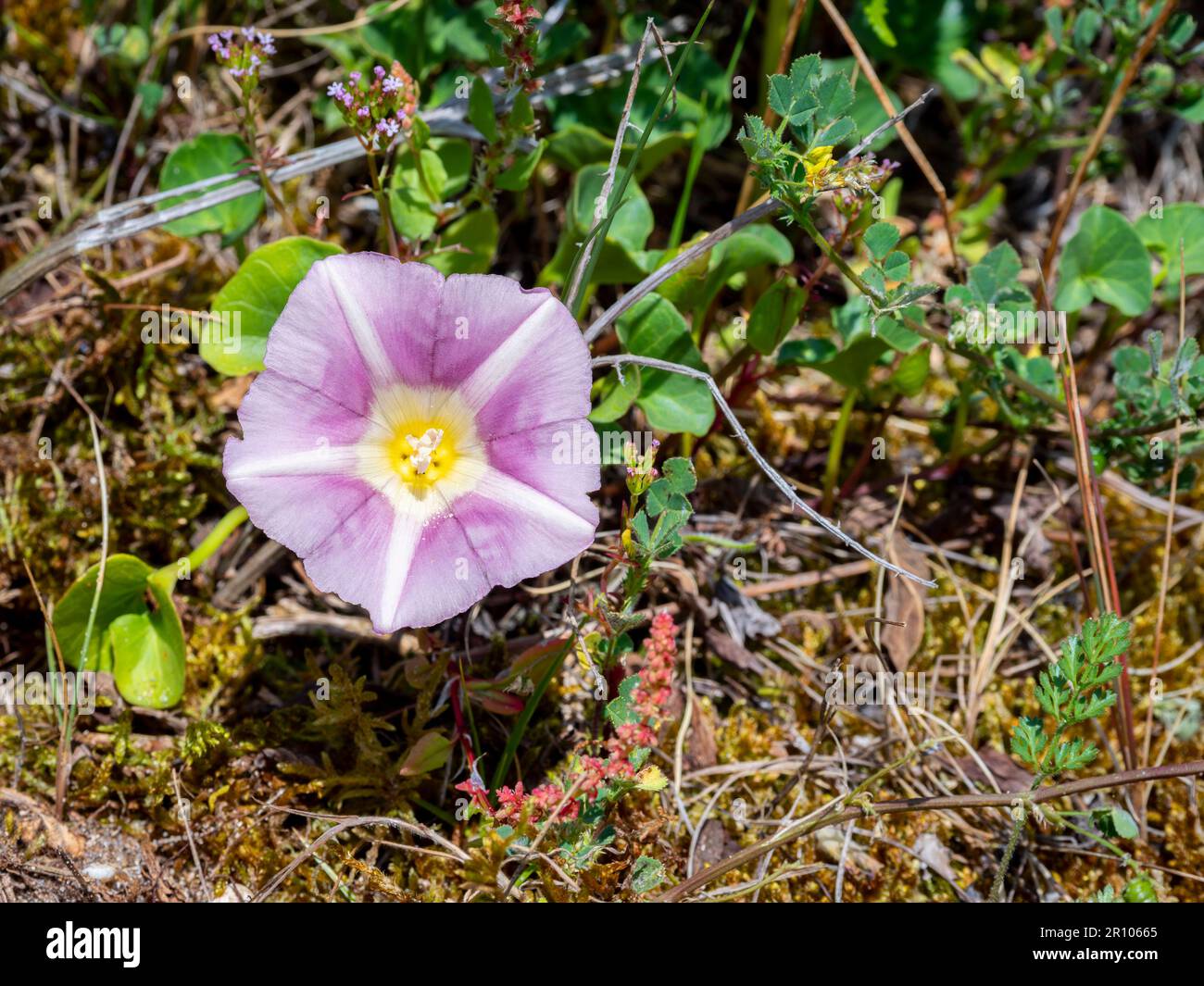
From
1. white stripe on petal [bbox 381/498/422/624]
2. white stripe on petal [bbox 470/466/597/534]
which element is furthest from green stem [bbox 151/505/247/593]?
white stripe on petal [bbox 470/466/597/534]

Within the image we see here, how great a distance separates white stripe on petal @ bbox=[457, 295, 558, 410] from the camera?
2.46m

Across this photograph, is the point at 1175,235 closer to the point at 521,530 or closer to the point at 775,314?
the point at 775,314

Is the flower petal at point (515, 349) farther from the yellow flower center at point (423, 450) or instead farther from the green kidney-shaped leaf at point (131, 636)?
the green kidney-shaped leaf at point (131, 636)

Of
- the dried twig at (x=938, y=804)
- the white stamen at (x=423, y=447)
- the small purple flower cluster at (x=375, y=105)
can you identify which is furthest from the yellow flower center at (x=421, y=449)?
the dried twig at (x=938, y=804)

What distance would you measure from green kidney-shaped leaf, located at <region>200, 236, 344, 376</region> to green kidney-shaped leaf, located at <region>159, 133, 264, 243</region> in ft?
1.22

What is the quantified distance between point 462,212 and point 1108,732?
2.61 m

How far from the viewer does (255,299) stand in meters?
2.91

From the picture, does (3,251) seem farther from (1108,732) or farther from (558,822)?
(1108,732)

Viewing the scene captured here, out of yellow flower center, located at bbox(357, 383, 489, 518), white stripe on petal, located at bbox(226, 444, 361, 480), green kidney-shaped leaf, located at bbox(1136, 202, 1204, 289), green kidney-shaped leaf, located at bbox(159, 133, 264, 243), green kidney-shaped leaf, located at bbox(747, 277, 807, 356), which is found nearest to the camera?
white stripe on petal, located at bbox(226, 444, 361, 480)

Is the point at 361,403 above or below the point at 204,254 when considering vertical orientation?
below

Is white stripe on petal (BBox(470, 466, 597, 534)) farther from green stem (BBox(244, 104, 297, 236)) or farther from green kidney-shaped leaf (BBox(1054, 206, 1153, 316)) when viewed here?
green kidney-shaped leaf (BBox(1054, 206, 1153, 316))

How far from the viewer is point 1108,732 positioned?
3.29 metres

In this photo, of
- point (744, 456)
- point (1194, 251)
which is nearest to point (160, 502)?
point (744, 456)

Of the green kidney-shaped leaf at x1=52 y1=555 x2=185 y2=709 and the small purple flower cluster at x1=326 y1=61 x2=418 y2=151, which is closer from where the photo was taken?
the small purple flower cluster at x1=326 y1=61 x2=418 y2=151
